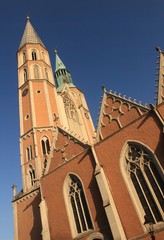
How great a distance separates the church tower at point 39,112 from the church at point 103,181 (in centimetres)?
21

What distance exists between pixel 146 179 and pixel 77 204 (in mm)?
5854

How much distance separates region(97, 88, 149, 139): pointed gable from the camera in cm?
1709

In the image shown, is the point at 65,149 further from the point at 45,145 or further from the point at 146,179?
the point at 146,179

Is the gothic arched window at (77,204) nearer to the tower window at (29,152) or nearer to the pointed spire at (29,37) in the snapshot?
the tower window at (29,152)

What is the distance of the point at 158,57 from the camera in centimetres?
1778

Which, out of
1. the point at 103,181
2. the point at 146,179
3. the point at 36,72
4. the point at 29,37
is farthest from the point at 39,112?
the point at 29,37

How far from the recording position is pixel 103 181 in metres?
15.6

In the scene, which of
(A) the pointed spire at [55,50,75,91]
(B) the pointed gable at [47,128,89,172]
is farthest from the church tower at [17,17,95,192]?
(A) the pointed spire at [55,50,75,91]

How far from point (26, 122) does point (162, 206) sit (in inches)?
756

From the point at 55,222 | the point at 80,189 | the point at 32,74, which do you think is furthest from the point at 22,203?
the point at 32,74

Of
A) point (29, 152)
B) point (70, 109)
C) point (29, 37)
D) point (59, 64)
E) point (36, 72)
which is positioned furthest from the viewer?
point (59, 64)

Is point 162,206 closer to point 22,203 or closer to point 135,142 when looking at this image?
point 135,142

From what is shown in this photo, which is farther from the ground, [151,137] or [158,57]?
[158,57]

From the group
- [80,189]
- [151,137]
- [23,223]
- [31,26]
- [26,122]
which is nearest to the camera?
[151,137]
